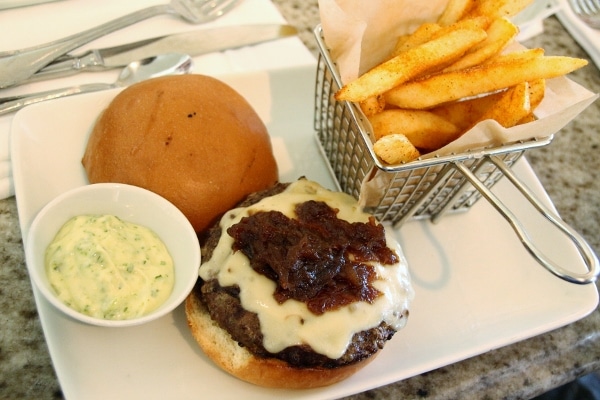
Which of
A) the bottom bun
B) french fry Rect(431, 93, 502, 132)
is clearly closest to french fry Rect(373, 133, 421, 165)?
french fry Rect(431, 93, 502, 132)

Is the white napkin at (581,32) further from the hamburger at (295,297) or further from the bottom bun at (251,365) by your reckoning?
the bottom bun at (251,365)

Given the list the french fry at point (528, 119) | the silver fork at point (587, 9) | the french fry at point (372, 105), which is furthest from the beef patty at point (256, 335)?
the silver fork at point (587, 9)

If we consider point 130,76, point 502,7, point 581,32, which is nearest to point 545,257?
point 502,7

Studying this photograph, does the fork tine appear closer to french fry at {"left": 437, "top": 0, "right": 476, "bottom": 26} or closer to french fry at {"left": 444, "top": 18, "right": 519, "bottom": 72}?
french fry at {"left": 437, "top": 0, "right": 476, "bottom": 26}

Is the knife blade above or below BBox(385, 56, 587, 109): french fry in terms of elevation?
above

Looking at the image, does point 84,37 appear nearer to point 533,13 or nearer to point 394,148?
point 394,148
